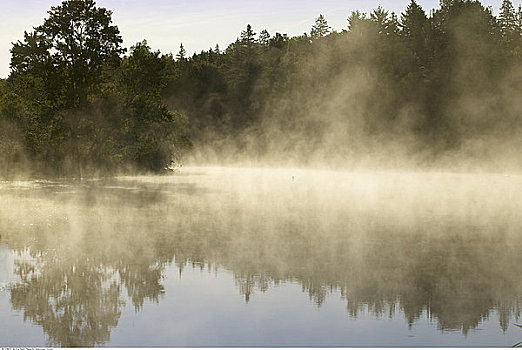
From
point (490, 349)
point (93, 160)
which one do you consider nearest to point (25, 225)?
point (490, 349)

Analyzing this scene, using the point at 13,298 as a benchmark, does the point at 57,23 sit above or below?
above

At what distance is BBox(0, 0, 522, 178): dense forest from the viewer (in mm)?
54000

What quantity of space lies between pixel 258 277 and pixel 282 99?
100 metres

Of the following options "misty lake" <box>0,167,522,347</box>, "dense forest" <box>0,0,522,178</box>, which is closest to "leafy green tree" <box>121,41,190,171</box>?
"dense forest" <box>0,0,522,178</box>

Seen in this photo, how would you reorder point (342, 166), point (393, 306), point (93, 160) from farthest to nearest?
point (342, 166)
point (93, 160)
point (393, 306)

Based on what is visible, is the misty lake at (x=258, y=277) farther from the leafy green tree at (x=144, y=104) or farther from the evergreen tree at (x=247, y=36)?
the evergreen tree at (x=247, y=36)

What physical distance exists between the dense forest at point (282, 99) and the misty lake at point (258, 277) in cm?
2786

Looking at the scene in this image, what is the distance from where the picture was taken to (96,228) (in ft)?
73.4

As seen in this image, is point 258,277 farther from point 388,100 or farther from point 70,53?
point 388,100

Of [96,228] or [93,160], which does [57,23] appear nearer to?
[93,160]

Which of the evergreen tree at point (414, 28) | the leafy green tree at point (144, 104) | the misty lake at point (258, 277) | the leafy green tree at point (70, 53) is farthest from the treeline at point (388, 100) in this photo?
the misty lake at point (258, 277)

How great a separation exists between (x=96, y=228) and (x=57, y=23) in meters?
34.5

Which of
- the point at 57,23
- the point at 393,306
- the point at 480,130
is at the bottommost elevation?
the point at 393,306

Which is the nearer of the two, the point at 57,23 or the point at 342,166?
the point at 57,23
